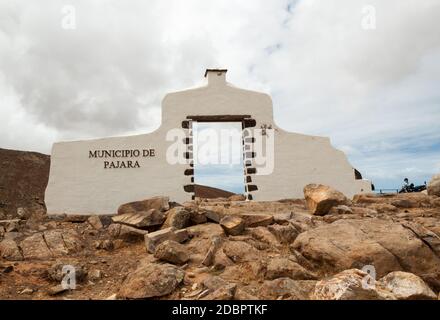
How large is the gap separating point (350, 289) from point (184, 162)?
9.50 m

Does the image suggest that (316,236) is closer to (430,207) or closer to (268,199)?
(430,207)

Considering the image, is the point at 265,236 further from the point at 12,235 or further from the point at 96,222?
the point at 12,235

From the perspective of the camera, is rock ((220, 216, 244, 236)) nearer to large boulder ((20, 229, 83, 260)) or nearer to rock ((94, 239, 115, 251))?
rock ((94, 239, 115, 251))

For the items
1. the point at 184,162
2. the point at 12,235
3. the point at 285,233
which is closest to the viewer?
the point at 285,233

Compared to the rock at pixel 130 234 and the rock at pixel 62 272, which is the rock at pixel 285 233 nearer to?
the rock at pixel 130 234

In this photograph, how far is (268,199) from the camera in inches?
567

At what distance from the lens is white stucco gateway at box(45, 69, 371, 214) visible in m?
13.4

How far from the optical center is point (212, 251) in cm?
757

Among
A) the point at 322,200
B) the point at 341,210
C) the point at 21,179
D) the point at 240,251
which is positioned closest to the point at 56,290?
the point at 240,251

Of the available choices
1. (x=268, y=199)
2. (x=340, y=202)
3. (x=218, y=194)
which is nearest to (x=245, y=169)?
(x=268, y=199)

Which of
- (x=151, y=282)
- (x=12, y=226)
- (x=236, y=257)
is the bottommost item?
(x=151, y=282)

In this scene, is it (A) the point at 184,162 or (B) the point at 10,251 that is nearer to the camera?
(B) the point at 10,251

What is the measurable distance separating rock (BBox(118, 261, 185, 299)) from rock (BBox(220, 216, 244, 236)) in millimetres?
2245
